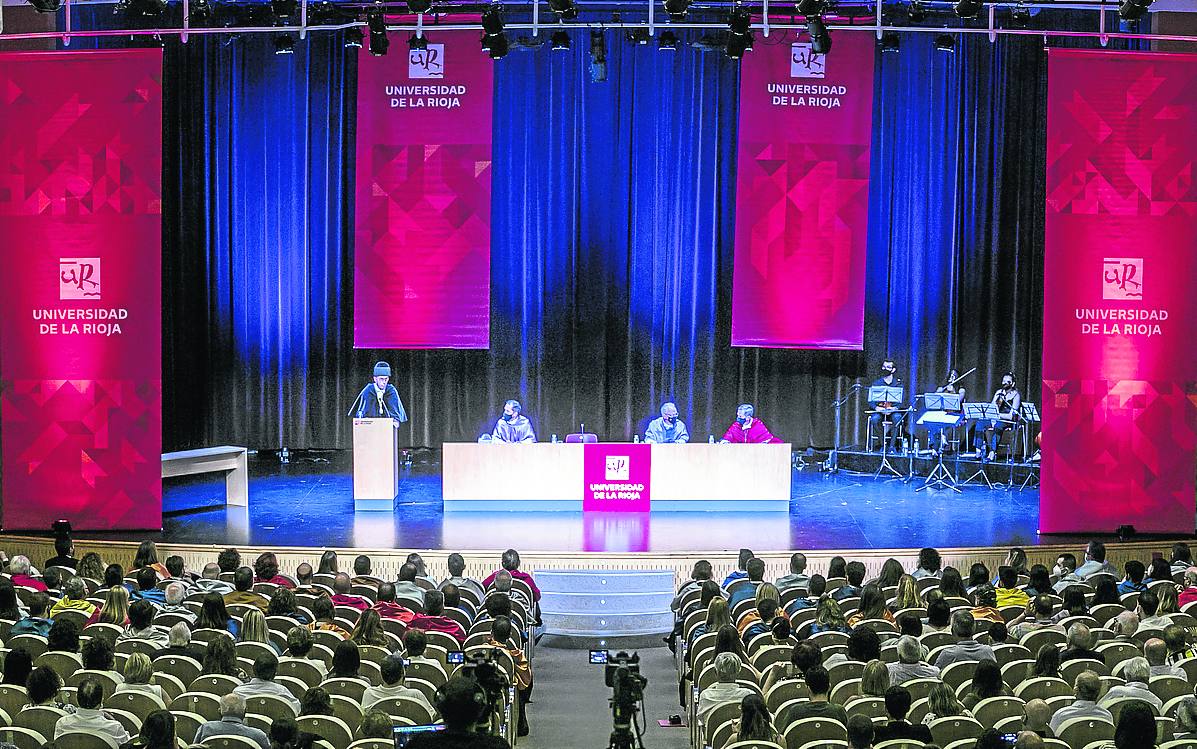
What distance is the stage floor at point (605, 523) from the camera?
1261 cm

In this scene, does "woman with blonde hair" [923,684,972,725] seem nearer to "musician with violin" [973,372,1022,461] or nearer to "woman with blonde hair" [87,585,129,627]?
"woman with blonde hair" [87,585,129,627]

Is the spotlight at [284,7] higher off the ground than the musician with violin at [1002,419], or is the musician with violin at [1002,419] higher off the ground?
the spotlight at [284,7]

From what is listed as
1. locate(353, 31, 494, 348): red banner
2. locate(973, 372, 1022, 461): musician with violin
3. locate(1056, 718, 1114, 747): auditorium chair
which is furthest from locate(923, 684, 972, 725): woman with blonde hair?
locate(353, 31, 494, 348): red banner

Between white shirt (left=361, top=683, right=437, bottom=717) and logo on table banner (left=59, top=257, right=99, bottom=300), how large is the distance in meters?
8.11

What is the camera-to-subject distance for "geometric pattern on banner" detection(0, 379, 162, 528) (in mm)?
13172

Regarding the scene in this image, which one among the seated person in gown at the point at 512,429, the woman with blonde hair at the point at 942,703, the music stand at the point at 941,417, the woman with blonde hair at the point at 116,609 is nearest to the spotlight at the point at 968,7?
the music stand at the point at 941,417

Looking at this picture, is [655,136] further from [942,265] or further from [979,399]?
[979,399]

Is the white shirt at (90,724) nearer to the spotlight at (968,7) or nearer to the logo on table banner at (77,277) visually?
the logo on table banner at (77,277)

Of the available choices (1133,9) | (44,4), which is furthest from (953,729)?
(44,4)

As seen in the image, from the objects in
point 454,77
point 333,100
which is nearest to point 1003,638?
point 454,77

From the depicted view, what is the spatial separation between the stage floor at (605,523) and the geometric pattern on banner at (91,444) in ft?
2.03

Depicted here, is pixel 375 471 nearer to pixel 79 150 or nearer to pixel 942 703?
pixel 79 150

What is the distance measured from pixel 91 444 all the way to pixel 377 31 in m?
5.44

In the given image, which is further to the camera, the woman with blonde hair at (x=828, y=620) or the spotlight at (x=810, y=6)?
the spotlight at (x=810, y=6)
